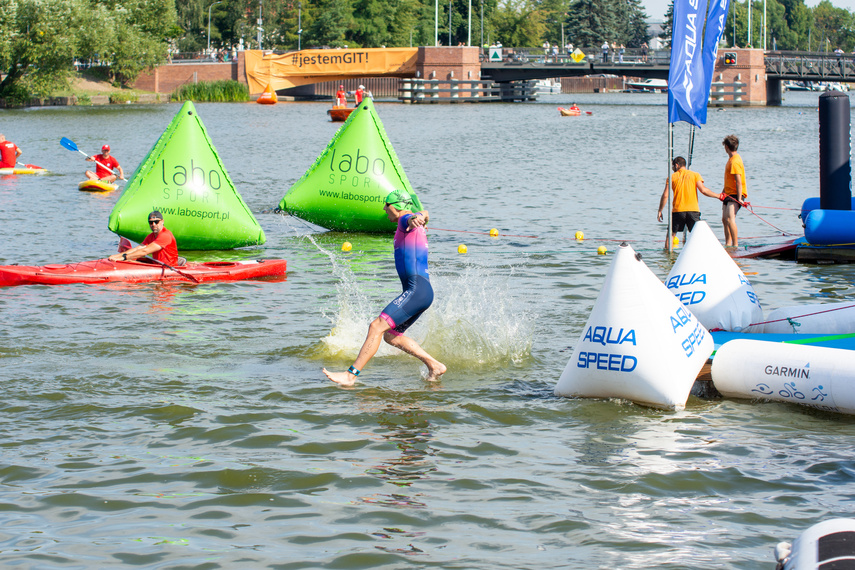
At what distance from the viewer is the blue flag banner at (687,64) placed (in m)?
12.4

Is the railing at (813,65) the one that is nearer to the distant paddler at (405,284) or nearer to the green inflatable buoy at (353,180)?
the green inflatable buoy at (353,180)

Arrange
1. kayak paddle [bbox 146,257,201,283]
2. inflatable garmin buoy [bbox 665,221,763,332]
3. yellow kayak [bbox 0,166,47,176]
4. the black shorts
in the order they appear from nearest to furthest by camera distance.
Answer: inflatable garmin buoy [bbox 665,221,763,332] < kayak paddle [bbox 146,257,201,283] < the black shorts < yellow kayak [bbox 0,166,47,176]

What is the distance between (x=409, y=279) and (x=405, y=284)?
0.29ft

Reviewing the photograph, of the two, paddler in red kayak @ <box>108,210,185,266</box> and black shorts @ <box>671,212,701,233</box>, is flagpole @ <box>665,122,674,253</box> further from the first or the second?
paddler in red kayak @ <box>108,210,185,266</box>

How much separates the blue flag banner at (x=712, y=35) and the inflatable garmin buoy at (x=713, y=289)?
158 inches

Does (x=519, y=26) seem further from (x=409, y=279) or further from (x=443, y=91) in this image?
(x=409, y=279)

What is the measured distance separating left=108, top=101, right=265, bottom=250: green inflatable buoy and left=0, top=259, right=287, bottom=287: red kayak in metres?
1.91

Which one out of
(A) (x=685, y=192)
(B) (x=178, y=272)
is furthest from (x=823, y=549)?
(A) (x=685, y=192)

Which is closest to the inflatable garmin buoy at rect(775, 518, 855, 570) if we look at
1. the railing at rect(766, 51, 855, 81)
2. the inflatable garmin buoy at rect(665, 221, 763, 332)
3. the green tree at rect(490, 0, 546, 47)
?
the inflatable garmin buoy at rect(665, 221, 763, 332)

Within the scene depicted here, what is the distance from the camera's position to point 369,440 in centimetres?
728

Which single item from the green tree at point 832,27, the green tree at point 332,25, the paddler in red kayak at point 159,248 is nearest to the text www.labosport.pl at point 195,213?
the paddler in red kayak at point 159,248

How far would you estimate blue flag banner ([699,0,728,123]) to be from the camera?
13.2 meters

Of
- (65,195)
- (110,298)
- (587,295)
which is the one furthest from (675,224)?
(65,195)

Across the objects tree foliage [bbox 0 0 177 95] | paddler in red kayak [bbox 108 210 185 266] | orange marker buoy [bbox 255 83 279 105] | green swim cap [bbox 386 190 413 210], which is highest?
tree foliage [bbox 0 0 177 95]
